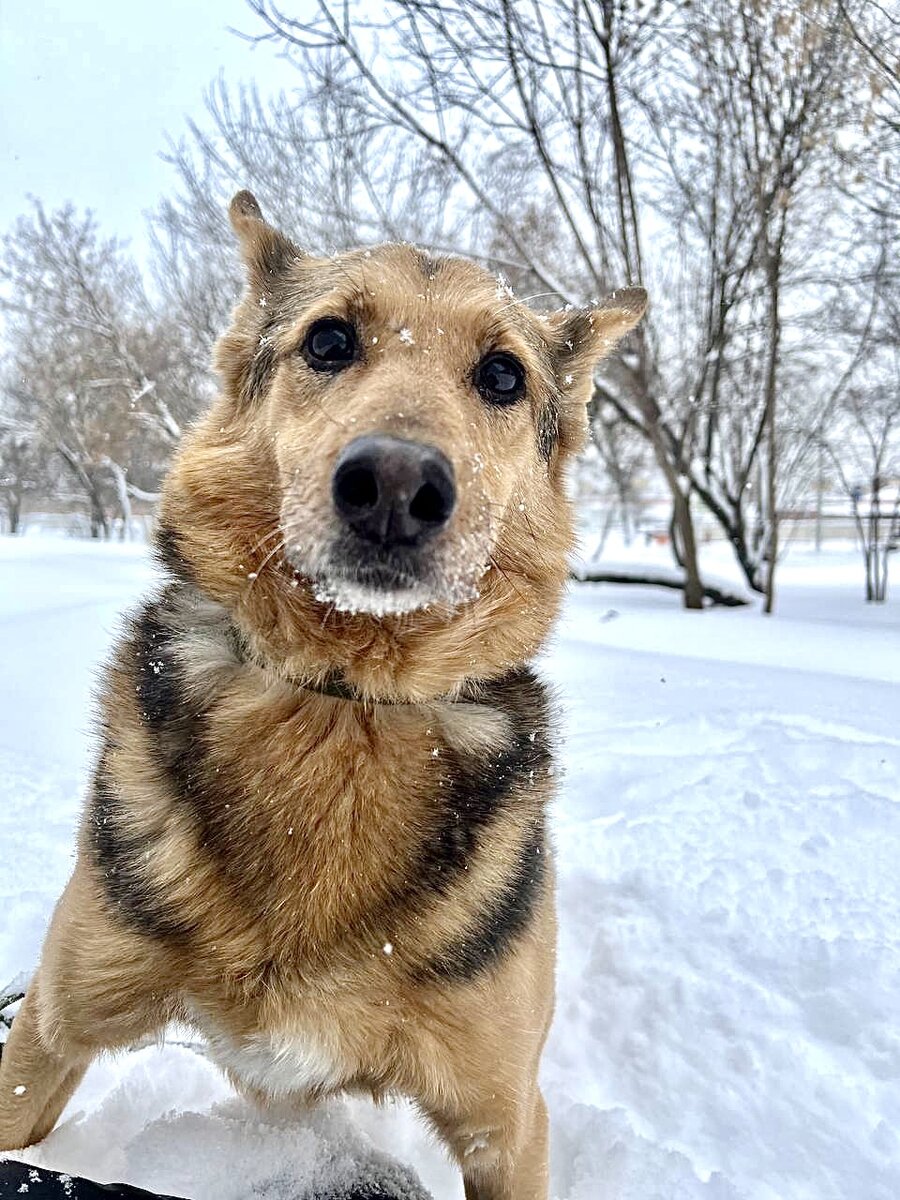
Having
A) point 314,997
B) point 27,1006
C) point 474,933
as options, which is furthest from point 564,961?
point 27,1006

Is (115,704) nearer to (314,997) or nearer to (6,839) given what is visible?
(314,997)

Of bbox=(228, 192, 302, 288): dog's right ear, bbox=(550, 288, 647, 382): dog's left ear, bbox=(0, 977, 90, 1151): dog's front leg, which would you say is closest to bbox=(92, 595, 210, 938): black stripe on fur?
bbox=(0, 977, 90, 1151): dog's front leg

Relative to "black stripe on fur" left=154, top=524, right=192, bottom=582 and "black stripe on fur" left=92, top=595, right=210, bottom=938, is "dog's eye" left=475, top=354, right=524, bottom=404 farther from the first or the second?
"black stripe on fur" left=92, top=595, right=210, bottom=938

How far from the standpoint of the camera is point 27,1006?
78.6 inches

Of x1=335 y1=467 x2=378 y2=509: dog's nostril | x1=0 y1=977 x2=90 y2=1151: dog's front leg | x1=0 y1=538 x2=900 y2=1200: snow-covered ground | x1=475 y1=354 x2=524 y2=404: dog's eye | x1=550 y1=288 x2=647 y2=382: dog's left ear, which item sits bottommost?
x1=0 y1=538 x2=900 y2=1200: snow-covered ground

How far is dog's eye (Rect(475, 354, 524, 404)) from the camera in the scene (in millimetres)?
2283

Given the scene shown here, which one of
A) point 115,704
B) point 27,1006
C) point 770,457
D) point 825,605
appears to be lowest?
point 825,605

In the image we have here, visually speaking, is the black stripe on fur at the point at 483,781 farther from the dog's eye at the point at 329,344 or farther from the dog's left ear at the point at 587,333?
the dog's left ear at the point at 587,333

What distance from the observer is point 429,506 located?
1567 millimetres

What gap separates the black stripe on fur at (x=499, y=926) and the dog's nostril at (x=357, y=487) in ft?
3.37

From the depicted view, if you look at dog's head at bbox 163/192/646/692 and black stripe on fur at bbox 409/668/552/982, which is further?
black stripe on fur at bbox 409/668/552/982

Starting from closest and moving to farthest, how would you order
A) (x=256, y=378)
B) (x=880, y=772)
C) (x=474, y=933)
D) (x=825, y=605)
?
(x=474, y=933) < (x=256, y=378) < (x=880, y=772) < (x=825, y=605)

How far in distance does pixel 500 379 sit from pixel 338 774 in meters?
1.25

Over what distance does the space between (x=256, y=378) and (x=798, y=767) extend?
11.1 feet
